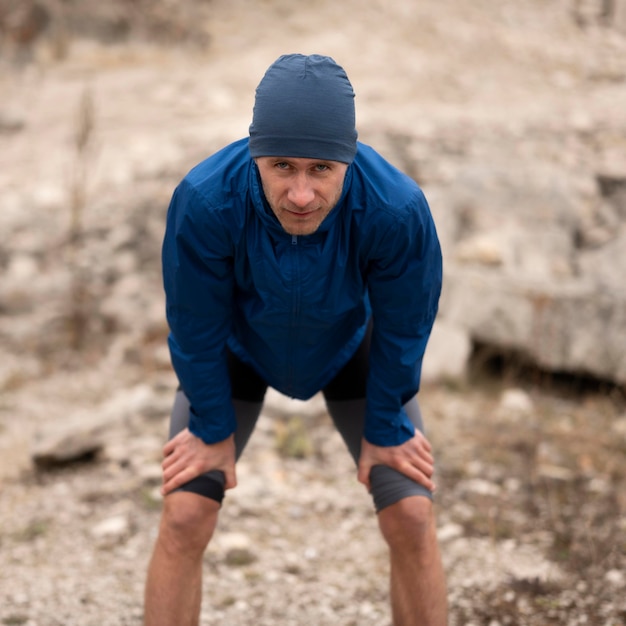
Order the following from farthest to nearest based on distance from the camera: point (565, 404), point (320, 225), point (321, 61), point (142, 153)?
point (142, 153)
point (565, 404)
point (320, 225)
point (321, 61)

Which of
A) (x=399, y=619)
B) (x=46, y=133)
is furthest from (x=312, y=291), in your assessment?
(x=46, y=133)

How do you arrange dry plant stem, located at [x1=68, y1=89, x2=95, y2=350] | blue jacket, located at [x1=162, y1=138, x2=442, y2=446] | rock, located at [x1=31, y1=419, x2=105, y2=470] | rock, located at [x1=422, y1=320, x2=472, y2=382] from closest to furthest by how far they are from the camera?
blue jacket, located at [x1=162, y1=138, x2=442, y2=446] < rock, located at [x1=31, y1=419, x2=105, y2=470] < rock, located at [x1=422, y1=320, x2=472, y2=382] < dry plant stem, located at [x1=68, y1=89, x2=95, y2=350]

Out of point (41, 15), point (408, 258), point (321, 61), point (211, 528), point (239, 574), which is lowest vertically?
point (239, 574)

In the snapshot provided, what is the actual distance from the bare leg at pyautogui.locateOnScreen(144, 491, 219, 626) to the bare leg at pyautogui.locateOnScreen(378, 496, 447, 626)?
54 centimetres

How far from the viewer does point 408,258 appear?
239 centimetres

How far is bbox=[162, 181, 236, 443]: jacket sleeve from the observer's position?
235 cm

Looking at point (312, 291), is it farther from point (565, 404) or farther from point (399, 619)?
point (565, 404)

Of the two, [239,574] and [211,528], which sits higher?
[211,528]

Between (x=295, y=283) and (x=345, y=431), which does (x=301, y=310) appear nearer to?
(x=295, y=283)

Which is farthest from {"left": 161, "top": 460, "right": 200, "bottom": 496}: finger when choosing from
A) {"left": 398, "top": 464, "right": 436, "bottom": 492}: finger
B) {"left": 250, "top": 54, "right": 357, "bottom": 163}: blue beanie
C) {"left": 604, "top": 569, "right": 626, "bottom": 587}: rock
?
{"left": 604, "top": 569, "right": 626, "bottom": 587}: rock

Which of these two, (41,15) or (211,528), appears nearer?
(211,528)

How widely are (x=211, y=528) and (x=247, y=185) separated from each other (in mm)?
1044

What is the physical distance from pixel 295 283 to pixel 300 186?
1.00 ft

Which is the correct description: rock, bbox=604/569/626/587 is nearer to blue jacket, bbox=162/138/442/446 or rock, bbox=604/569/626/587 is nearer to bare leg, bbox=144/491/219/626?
blue jacket, bbox=162/138/442/446
